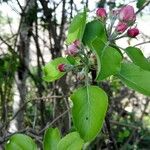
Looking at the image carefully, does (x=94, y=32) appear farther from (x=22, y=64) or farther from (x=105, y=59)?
(x=22, y=64)

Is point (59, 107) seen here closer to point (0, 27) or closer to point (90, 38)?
point (0, 27)

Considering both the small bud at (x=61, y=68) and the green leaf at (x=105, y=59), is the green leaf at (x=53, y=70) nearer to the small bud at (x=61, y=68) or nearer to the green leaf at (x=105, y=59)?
the small bud at (x=61, y=68)

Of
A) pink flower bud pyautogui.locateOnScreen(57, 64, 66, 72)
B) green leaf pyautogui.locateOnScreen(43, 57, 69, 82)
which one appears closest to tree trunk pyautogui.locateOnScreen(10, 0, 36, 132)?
green leaf pyautogui.locateOnScreen(43, 57, 69, 82)

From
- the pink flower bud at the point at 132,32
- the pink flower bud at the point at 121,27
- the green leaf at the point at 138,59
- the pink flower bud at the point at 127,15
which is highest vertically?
the pink flower bud at the point at 127,15

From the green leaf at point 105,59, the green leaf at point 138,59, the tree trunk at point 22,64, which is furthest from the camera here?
the tree trunk at point 22,64

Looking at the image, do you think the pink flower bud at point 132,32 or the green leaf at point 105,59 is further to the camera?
the pink flower bud at point 132,32

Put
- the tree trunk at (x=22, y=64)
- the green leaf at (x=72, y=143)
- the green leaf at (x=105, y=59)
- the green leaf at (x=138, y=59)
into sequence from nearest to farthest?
1. the green leaf at (x=105, y=59)
2. the green leaf at (x=138, y=59)
3. the green leaf at (x=72, y=143)
4. the tree trunk at (x=22, y=64)

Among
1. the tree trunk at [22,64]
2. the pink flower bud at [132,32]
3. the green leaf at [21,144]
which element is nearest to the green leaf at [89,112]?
the pink flower bud at [132,32]
